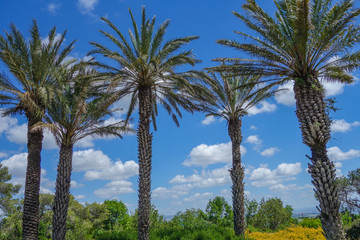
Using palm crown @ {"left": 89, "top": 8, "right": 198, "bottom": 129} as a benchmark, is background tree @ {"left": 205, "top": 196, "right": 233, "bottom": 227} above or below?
below

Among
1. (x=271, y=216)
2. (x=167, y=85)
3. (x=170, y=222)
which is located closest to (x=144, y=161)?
(x=167, y=85)

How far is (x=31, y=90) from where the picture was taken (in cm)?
1552

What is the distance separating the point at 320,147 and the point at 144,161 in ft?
25.6

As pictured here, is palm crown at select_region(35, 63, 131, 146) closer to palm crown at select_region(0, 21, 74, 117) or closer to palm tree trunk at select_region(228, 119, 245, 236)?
palm crown at select_region(0, 21, 74, 117)

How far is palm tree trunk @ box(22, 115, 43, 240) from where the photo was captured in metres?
14.1

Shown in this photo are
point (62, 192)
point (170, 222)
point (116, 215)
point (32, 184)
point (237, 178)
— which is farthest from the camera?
point (116, 215)

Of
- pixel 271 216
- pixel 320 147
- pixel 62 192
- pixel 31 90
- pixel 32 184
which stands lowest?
pixel 271 216

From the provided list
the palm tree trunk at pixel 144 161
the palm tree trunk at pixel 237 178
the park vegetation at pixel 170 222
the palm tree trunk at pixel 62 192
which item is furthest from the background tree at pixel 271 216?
the palm tree trunk at pixel 62 192

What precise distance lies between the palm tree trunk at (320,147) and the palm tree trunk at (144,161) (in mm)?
7144

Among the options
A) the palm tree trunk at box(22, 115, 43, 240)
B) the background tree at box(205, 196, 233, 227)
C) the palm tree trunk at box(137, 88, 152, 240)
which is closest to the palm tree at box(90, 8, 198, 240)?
the palm tree trunk at box(137, 88, 152, 240)

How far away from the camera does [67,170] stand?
603 inches

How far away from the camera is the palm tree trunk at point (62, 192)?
46.9ft

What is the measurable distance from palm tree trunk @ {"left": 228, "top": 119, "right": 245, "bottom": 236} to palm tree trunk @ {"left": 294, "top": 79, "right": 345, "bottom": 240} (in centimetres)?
623

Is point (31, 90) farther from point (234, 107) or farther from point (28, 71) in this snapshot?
point (234, 107)
